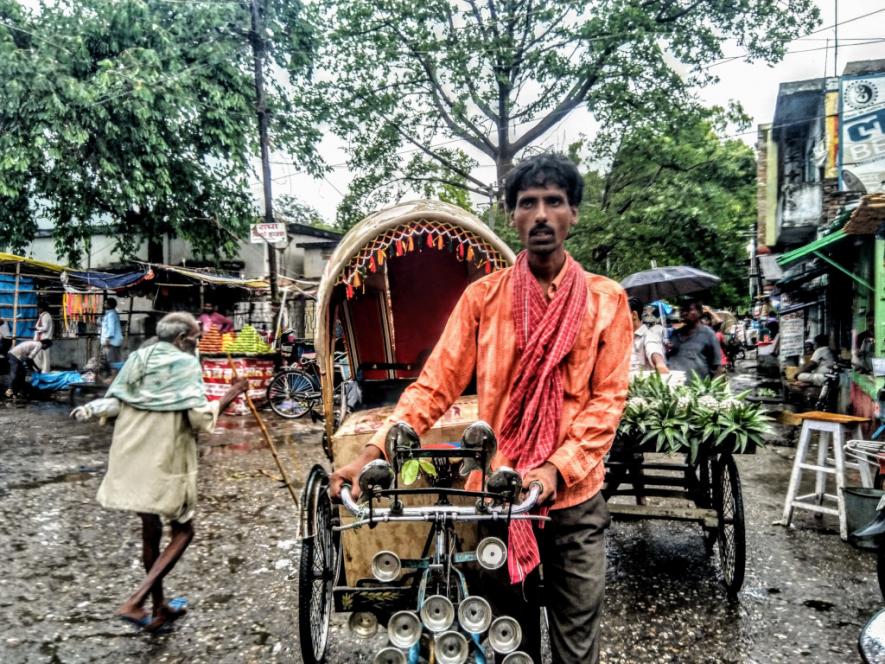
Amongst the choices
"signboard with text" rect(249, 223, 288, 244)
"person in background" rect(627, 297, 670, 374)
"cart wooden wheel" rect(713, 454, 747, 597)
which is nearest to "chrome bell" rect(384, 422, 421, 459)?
"cart wooden wheel" rect(713, 454, 747, 597)

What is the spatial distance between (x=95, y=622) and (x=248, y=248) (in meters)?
17.2

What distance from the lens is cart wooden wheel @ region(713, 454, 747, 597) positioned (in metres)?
3.80

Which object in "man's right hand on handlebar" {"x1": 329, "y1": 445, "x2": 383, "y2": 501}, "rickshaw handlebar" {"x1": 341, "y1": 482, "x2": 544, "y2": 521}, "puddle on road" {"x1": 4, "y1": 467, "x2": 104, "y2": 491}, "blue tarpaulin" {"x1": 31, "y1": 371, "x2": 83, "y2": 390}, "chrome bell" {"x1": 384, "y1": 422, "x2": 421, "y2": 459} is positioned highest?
"chrome bell" {"x1": 384, "y1": 422, "x2": 421, "y2": 459}

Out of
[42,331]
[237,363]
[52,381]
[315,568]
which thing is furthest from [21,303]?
[315,568]

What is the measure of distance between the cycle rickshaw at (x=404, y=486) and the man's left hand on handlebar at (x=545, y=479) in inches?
2.4

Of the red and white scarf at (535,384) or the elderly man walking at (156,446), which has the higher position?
the red and white scarf at (535,384)

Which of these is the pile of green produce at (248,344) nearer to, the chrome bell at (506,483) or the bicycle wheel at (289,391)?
the bicycle wheel at (289,391)

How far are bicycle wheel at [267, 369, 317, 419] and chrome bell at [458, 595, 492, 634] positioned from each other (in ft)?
32.9

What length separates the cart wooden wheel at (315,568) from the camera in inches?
114

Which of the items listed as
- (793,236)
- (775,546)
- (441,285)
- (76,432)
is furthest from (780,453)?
(76,432)

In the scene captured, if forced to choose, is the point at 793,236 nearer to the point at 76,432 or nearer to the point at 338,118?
the point at 338,118

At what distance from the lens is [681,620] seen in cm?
374

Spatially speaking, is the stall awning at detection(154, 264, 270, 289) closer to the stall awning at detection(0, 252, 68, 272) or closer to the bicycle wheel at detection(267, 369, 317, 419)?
the stall awning at detection(0, 252, 68, 272)

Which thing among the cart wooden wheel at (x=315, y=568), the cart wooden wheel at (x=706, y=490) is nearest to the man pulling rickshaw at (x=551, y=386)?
the cart wooden wheel at (x=315, y=568)
